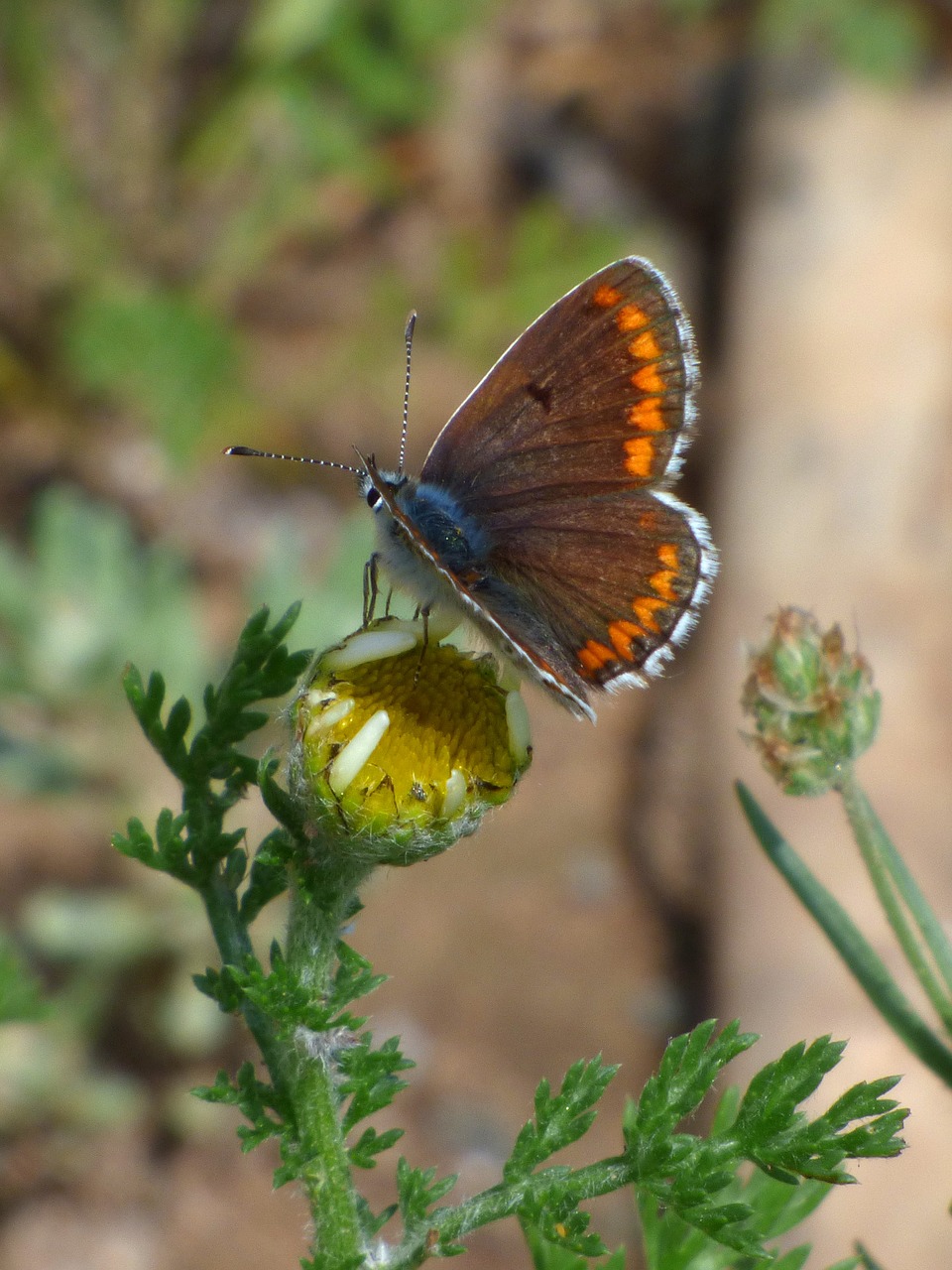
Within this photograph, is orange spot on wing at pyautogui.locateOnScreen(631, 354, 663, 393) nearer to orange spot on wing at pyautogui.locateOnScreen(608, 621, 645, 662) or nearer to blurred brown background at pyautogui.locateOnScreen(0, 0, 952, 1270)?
orange spot on wing at pyautogui.locateOnScreen(608, 621, 645, 662)

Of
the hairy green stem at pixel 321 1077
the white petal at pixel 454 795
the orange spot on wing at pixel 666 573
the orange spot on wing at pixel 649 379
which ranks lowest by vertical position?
the hairy green stem at pixel 321 1077

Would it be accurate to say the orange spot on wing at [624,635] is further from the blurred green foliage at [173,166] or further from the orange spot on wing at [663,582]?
the blurred green foliage at [173,166]

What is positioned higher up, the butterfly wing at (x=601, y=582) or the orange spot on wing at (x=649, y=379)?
the orange spot on wing at (x=649, y=379)

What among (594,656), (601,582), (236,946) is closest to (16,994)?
(236,946)

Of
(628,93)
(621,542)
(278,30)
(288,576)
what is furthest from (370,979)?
(628,93)

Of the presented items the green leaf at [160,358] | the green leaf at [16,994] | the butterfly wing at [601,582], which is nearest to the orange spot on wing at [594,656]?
the butterfly wing at [601,582]

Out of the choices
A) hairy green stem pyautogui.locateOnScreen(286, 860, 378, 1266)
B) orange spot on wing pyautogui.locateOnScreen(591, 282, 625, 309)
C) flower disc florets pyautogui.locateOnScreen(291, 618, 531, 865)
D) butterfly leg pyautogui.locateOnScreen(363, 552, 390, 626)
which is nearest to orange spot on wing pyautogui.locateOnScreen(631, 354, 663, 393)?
orange spot on wing pyautogui.locateOnScreen(591, 282, 625, 309)
